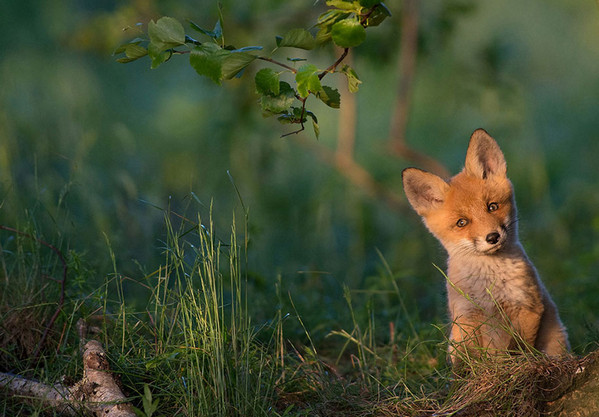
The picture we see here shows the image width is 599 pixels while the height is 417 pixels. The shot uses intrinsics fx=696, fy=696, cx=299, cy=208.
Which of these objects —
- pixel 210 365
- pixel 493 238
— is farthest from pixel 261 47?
pixel 493 238

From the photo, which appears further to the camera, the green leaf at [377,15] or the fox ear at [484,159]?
the fox ear at [484,159]

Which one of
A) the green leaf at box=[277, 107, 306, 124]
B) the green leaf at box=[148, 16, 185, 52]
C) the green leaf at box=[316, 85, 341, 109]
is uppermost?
the green leaf at box=[148, 16, 185, 52]

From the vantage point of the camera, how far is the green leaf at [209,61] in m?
2.44

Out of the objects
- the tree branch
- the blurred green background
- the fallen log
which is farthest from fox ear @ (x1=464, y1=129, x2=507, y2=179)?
the tree branch

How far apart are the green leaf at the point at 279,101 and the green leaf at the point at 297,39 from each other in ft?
0.78

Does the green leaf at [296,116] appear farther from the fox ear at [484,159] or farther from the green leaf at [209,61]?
the fox ear at [484,159]

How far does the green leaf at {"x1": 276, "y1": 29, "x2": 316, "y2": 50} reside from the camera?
2.46 m

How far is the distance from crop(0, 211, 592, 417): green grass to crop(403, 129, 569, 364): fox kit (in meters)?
0.26

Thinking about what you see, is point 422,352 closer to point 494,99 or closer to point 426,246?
point 426,246

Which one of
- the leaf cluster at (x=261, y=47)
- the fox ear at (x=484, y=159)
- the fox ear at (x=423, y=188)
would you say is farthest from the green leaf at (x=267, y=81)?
the fox ear at (x=484, y=159)

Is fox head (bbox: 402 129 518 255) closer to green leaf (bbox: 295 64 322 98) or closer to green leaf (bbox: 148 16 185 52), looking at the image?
green leaf (bbox: 295 64 322 98)

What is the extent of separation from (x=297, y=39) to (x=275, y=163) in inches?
179

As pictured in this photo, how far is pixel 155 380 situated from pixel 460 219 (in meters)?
1.64

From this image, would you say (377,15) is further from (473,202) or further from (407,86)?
(407,86)
